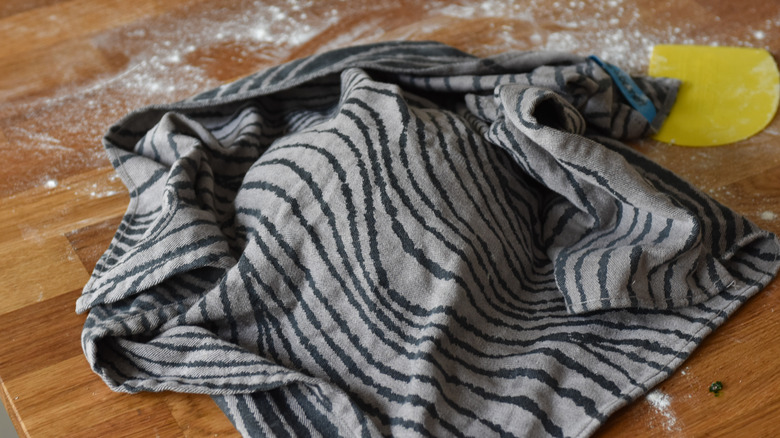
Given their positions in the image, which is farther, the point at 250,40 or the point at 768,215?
the point at 250,40

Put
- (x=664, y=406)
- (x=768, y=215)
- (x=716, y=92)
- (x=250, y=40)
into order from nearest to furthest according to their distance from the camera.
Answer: (x=664, y=406) → (x=768, y=215) → (x=716, y=92) → (x=250, y=40)

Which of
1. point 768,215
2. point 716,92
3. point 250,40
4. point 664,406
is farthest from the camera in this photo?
point 250,40

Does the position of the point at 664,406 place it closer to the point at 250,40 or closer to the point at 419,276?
the point at 419,276

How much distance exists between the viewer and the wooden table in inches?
25.1

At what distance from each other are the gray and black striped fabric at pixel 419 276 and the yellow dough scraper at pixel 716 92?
0.51ft

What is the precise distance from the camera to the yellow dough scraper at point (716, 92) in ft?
2.95

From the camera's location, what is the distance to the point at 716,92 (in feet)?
3.12

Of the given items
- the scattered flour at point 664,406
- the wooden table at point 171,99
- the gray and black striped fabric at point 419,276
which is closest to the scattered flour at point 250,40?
the wooden table at point 171,99

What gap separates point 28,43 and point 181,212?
0.59 m

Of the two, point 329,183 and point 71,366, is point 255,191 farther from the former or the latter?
point 71,366

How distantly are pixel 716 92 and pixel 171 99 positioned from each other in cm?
71

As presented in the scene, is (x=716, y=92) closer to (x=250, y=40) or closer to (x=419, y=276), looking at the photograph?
(x=419, y=276)

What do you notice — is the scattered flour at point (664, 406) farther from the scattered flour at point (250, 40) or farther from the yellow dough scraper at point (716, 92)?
the scattered flour at point (250, 40)

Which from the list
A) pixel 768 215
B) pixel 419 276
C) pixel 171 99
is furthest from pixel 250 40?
pixel 768 215
